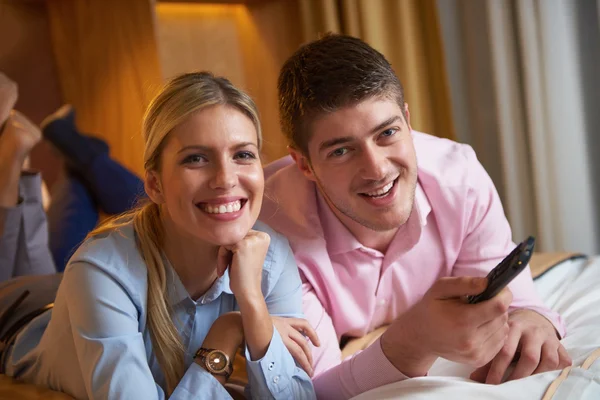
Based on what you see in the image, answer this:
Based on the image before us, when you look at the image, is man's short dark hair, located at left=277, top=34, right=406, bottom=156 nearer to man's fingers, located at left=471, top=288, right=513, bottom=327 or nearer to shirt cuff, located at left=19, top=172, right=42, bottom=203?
man's fingers, located at left=471, top=288, right=513, bottom=327

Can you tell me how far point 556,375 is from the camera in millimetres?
1036

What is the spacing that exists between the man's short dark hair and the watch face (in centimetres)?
45

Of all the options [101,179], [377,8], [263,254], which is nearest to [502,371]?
[263,254]

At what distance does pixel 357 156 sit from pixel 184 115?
34cm

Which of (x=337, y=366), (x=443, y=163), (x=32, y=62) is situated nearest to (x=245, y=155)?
(x=337, y=366)

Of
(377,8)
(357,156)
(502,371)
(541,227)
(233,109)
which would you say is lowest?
(541,227)

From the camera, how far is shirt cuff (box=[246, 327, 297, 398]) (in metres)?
1.13

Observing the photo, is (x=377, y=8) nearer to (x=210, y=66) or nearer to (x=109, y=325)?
(x=210, y=66)

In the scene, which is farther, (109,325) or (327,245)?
(327,245)

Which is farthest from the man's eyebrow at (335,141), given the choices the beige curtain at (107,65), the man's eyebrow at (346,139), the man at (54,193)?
the beige curtain at (107,65)

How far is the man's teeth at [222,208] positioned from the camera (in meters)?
1.15

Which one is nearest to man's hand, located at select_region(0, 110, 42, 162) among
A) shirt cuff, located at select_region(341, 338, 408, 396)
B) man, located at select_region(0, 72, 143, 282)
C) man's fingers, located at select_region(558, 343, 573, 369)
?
man, located at select_region(0, 72, 143, 282)

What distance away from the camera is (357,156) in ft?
4.28

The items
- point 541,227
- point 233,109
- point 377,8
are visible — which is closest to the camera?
point 233,109
